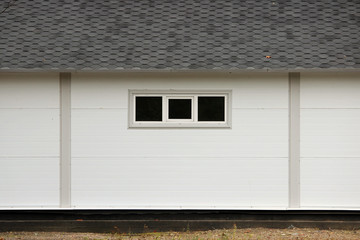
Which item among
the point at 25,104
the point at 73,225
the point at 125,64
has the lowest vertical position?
the point at 73,225

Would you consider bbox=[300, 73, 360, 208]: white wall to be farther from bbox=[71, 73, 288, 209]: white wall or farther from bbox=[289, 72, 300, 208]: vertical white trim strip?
bbox=[71, 73, 288, 209]: white wall

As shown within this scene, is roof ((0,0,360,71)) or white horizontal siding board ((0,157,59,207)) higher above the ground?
roof ((0,0,360,71))

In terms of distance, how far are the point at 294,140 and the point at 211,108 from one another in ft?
5.24

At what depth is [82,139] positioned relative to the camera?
33.3ft

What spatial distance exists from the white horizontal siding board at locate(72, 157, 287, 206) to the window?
25.6 inches

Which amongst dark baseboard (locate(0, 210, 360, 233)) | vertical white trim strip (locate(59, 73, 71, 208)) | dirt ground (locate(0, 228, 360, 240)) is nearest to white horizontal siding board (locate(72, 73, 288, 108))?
vertical white trim strip (locate(59, 73, 71, 208))

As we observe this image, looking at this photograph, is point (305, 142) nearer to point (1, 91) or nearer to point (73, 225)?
point (73, 225)

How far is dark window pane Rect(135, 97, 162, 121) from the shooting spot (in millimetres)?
10180

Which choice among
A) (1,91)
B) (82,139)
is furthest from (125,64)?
(1,91)

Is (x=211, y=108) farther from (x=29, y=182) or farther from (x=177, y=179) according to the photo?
(x=29, y=182)

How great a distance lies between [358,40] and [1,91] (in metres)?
6.61

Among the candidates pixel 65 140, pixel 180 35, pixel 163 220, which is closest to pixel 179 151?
pixel 163 220

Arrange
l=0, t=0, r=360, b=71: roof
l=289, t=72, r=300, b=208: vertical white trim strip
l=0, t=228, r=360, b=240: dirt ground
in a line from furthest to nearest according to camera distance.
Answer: l=289, t=72, r=300, b=208: vertical white trim strip
l=0, t=0, r=360, b=71: roof
l=0, t=228, r=360, b=240: dirt ground

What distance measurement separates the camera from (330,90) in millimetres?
10148
